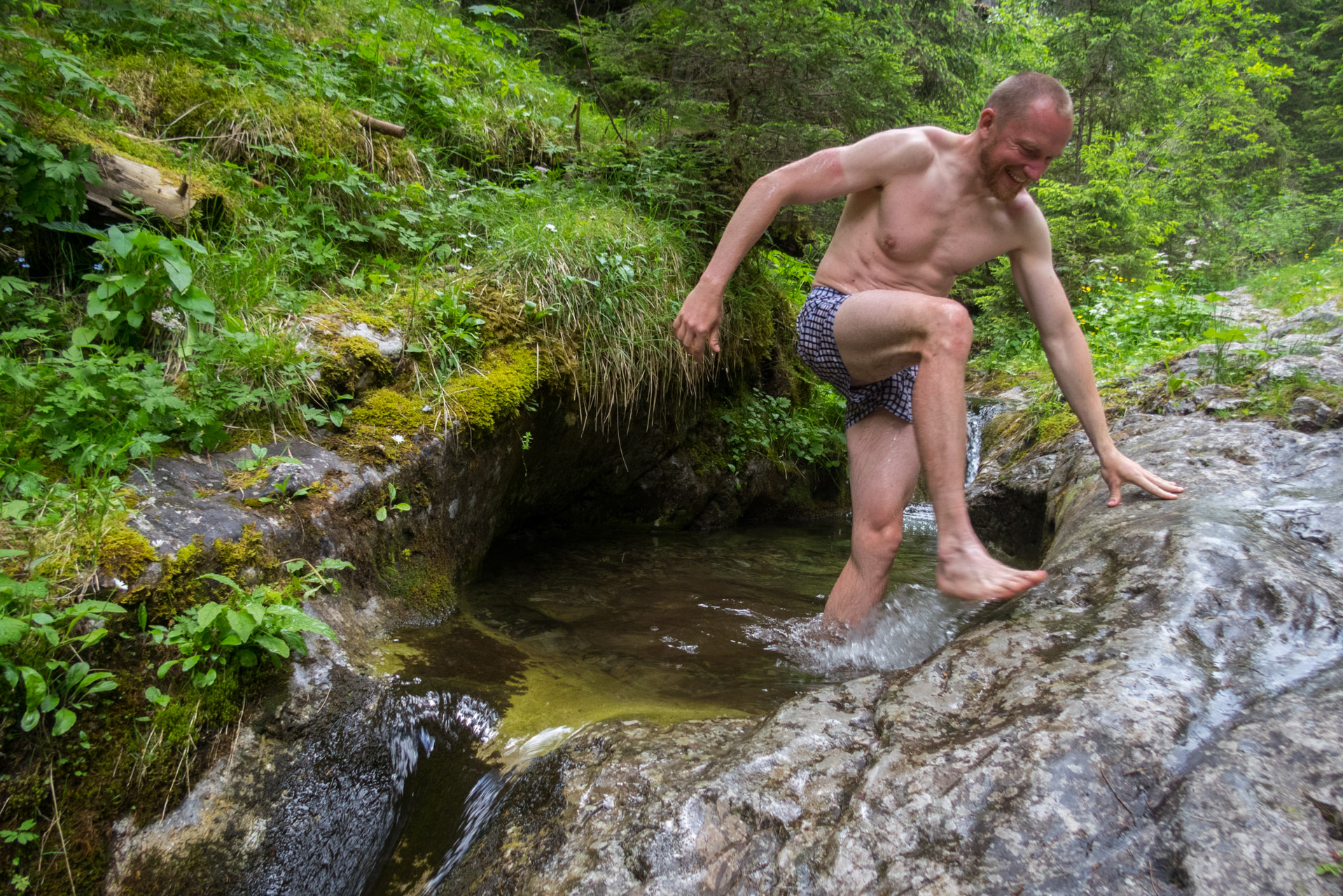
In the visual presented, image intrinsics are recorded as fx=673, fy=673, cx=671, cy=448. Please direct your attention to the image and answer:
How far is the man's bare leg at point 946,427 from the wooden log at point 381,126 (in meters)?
3.11

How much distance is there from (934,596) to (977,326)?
1043 centimetres

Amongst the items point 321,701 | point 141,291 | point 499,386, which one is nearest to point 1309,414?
point 499,386

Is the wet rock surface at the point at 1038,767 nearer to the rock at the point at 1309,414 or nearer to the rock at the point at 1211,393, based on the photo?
the rock at the point at 1309,414

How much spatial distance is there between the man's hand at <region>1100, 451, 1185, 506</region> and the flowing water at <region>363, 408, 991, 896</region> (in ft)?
2.34

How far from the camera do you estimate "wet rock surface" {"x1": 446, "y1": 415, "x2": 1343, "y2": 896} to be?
1048mm

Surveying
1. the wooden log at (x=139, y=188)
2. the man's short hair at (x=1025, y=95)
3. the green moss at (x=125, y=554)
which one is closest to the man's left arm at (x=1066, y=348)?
the man's short hair at (x=1025, y=95)

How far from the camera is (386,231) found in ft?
11.2

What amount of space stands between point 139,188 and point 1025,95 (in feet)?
10.7

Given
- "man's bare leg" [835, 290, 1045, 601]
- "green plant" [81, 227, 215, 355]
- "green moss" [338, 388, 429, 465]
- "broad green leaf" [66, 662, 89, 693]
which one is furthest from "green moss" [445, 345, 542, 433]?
"man's bare leg" [835, 290, 1045, 601]

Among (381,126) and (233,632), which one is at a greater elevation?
(381,126)

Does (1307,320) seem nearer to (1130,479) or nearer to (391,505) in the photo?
(1130,479)

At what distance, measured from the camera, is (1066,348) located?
247 cm

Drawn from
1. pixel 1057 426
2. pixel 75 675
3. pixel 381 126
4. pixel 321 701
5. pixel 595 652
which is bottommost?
pixel 595 652

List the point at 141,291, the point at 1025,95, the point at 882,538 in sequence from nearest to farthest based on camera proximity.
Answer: the point at 1025,95 < the point at 141,291 < the point at 882,538
